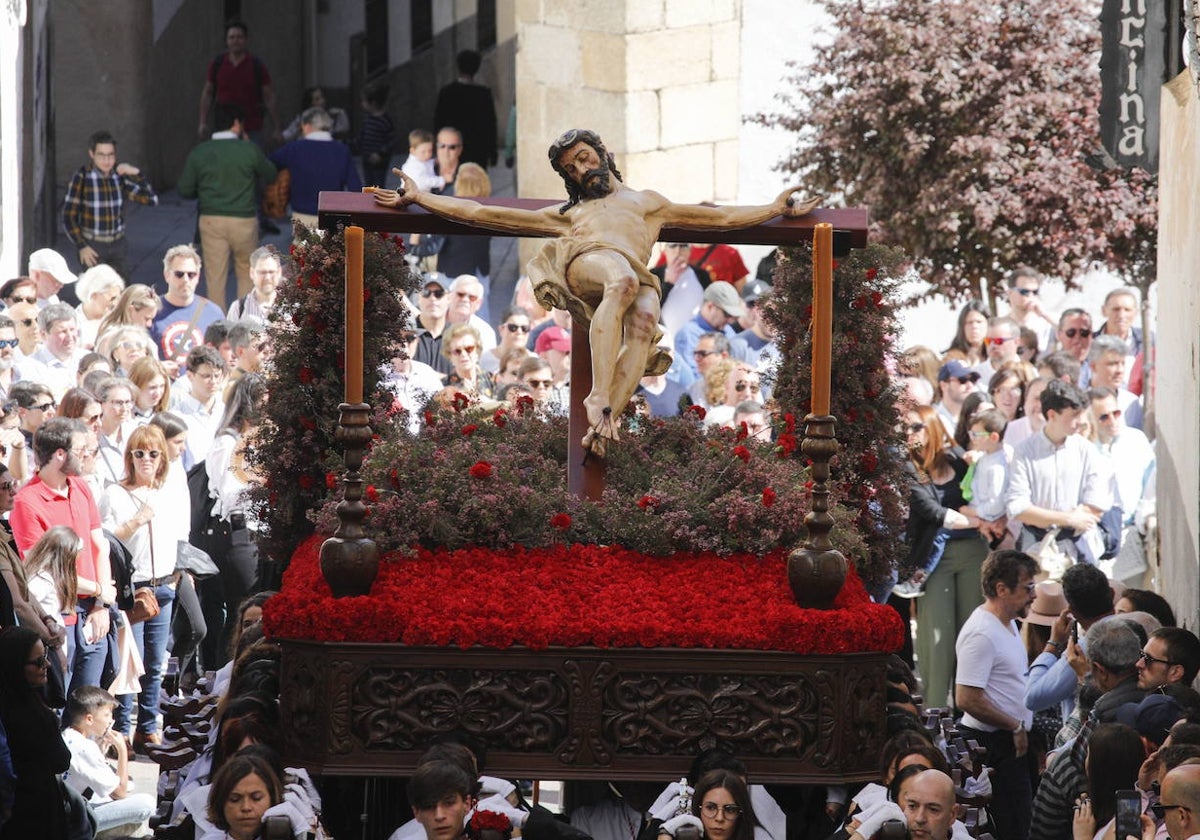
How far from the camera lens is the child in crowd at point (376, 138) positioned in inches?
881

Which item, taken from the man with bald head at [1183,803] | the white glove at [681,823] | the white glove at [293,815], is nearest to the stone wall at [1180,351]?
the man with bald head at [1183,803]

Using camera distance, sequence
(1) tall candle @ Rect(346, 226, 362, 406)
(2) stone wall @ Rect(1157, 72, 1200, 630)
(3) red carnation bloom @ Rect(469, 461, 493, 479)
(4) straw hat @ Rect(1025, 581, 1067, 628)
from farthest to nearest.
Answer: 1. (2) stone wall @ Rect(1157, 72, 1200, 630)
2. (4) straw hat @ Rect(1025, 581, 1067, 628)
3. (3) red carnation bloom @ Rect(469, 461, 493, 479)
4. (1) tall candle @ Rect(346, 226, 362, 406)

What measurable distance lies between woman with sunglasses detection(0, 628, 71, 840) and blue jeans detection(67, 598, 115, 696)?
2.23 m

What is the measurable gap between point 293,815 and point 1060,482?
252 inches

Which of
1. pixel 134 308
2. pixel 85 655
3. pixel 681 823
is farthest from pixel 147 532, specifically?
pixel 681 823

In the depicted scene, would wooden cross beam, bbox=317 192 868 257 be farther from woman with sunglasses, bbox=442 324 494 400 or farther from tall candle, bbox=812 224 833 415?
woman with sunglasses, bbox=442 324 494 400

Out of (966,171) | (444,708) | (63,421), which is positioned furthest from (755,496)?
(966,171)

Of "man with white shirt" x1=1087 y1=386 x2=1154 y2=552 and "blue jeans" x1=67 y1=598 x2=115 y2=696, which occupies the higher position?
"man with white shirt" x1=1087 y1=386 x2=1154 y2=552

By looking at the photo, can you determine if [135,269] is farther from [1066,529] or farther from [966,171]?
[1066,529]

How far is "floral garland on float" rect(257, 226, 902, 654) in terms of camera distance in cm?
742

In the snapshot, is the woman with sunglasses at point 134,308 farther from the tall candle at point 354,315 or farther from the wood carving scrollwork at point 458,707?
the wood carving scrollwork at point 458,707

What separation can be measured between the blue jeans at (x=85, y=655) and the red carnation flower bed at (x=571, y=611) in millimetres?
3398

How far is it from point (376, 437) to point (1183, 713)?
3409 mm

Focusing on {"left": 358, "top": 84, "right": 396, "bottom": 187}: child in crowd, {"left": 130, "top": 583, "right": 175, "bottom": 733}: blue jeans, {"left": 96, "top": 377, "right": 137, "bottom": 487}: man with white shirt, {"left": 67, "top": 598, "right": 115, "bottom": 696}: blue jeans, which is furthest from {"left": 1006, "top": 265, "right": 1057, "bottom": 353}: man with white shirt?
{"left": 358, "top": 84, "right": 396, "bottom": 187}: child in crowd
